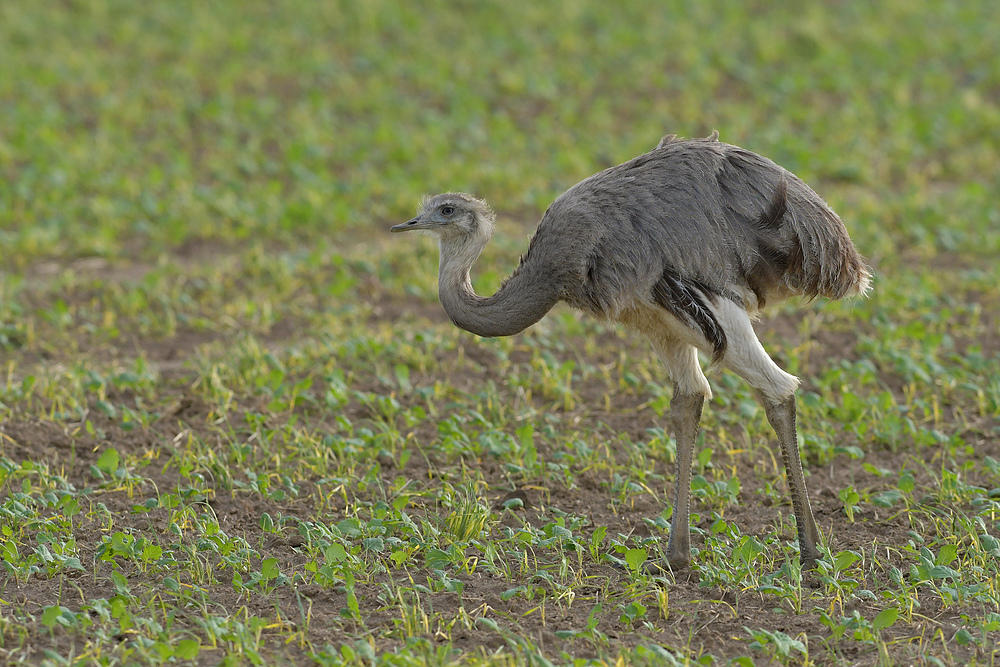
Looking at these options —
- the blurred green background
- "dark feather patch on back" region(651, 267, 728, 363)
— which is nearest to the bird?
"dark feather patch on back" region(651, 267, 728, 363)

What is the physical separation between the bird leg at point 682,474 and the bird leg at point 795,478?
0.35 metres

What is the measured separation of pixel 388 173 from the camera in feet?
35.6

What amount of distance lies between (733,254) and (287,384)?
9.39 ft

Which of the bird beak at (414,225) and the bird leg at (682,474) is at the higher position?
the bird beak at (414,225)

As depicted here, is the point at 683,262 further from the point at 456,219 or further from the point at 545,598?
the point at 545,598

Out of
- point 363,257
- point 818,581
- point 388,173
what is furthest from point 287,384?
point 388,173

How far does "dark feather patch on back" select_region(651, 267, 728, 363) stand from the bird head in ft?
2.63

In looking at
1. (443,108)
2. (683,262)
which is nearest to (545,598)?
(683,262)

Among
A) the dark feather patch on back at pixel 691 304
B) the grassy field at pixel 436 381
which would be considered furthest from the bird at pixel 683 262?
the grassy field at pixel 436 381

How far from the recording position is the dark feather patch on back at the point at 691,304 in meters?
4.93

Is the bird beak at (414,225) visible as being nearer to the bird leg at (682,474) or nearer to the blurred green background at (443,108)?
the bird leg at (682,474)

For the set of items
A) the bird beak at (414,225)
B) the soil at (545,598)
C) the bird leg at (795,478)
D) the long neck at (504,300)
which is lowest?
the soil at (545,598)

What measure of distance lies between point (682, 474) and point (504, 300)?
1047 mm

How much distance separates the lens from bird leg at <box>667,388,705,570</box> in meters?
5.14
